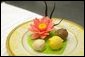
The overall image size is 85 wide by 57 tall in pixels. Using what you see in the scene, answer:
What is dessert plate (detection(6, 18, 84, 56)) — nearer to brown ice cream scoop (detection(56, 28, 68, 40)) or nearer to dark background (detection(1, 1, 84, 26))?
brown ice cream scoop (detection(56, 28, 68, 40))

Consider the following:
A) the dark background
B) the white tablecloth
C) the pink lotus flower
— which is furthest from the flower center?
the dark background

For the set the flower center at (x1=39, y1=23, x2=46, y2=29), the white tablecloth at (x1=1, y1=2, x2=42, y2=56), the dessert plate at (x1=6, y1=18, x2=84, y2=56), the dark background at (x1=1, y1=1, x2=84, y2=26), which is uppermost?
the flower center at (x1=39, y1=23, x2=46, y2=29)

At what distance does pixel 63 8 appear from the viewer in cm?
185

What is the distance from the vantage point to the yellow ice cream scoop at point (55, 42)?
1.78ft

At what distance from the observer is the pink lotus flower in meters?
0.57

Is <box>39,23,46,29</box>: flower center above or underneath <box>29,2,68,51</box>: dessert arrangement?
above

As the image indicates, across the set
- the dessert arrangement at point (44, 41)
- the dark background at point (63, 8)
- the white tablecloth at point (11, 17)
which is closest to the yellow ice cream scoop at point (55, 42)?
the dessert arrangement at point (44, 41)

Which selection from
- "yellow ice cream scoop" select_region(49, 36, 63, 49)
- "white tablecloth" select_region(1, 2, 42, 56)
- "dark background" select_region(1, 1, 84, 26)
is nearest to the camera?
"yellow ice cream scoop" select_region(49, 36, 63, 49)

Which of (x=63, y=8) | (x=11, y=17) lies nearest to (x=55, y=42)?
(x=11, y=17)

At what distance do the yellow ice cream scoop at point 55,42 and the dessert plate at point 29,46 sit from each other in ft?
0.06

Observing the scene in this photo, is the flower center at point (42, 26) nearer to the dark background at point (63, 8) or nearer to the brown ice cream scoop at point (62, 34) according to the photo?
the brown ice cream scoop at point (62, 34)

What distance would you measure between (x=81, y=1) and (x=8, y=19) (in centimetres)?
137

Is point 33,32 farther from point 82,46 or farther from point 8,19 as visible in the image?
point 8,19

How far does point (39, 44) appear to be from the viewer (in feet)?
1.75
